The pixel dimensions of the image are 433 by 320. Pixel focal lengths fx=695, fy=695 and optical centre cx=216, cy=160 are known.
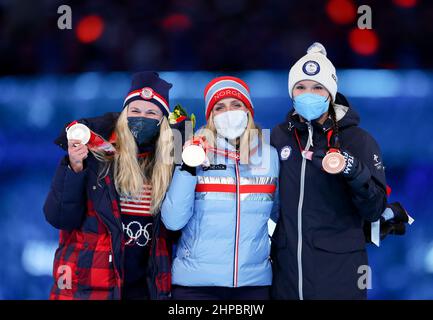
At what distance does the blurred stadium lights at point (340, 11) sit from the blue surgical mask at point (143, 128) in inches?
68.9

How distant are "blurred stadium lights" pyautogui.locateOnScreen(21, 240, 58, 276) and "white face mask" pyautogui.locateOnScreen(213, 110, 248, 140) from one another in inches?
74.9

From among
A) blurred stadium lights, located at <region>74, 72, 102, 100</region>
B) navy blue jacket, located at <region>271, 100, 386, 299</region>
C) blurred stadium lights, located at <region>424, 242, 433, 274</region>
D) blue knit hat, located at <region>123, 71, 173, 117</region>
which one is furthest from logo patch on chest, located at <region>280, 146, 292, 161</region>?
blurred stadium lights, located at <region>424, 242, 433, 274</region>

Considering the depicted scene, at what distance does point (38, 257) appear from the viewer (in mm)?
4301

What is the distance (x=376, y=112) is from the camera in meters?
4.23

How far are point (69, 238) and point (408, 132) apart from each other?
2325 mm

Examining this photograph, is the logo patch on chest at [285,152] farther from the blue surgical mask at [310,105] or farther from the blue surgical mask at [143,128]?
the blue surgical mask at [143,128]

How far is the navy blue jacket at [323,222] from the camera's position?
2740 mm

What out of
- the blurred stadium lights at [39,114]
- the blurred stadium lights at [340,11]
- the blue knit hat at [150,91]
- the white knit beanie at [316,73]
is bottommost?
the blue knit hat at [150,91]

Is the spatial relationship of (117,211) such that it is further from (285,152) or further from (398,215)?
(398,215)

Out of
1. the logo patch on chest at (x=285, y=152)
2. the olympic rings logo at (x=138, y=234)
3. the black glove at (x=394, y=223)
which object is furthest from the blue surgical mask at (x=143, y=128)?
the black glove at (x=394, y=223)

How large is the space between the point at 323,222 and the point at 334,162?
0.29m

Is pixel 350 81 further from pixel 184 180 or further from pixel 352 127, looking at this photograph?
pixel 184 180

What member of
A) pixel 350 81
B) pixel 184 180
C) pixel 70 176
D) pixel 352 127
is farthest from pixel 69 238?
pixel 350 81
